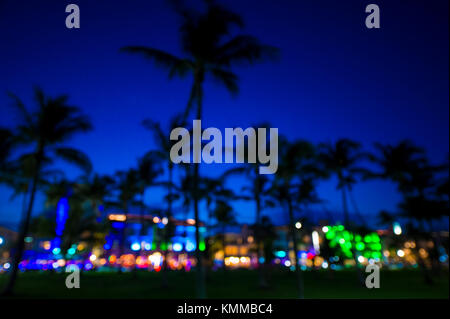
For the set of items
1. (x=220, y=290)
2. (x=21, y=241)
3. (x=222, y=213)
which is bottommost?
(x=220, y=290)

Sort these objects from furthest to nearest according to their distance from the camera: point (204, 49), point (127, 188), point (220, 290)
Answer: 1. point (127, 188)
2. point (220, 290)
3. point (204, 49)

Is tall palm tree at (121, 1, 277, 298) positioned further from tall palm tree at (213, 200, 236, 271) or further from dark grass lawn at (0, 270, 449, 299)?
tall palm tree at (213, 200, 236, 271)

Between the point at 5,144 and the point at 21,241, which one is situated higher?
the point at 5,144

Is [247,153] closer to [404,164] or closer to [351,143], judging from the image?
[351,143]

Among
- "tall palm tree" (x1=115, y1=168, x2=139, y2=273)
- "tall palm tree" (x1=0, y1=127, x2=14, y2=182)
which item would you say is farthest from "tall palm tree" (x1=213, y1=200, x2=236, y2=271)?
"tall palm tree" (x1=0, y1=127, x2=14, y2=182)

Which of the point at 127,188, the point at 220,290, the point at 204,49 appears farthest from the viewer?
the point at 127,188

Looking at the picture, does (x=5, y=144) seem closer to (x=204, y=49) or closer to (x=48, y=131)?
(x=48, y=131)

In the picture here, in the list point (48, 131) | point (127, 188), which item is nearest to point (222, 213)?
point (127, 188)

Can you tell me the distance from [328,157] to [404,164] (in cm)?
898

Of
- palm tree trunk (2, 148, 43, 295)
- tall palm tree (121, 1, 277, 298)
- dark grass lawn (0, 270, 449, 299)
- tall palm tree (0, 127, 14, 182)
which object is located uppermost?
tall palm tree (121, 1, 277, 298)

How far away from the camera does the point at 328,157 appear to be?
27.6 m

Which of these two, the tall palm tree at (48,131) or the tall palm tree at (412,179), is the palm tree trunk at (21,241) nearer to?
the tall palm tree at (48,131)

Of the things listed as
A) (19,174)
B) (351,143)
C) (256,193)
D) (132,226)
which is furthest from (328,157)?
(132,226)

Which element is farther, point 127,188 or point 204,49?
point 127,188
